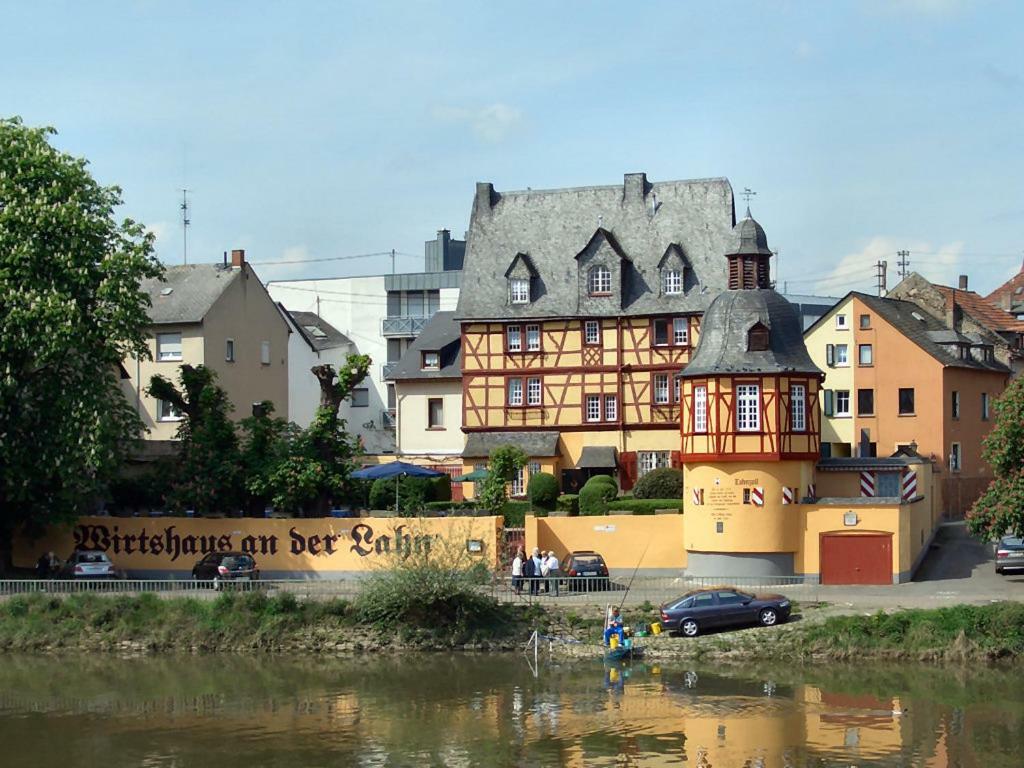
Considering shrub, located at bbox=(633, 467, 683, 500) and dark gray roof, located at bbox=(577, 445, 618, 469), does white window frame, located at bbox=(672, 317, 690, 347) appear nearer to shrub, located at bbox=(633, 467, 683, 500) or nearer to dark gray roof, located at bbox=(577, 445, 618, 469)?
dark gray roof, located at bbox=(577, 445, 618, 469)

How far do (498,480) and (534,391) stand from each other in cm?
1176

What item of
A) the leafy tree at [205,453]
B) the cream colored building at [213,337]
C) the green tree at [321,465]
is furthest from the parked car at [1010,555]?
the cream colored building at [213,337]

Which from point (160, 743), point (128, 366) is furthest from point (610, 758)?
point (128, 366)

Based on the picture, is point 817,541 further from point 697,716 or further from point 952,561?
point 697,716

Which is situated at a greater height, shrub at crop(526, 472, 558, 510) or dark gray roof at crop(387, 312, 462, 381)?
dark gray roof at crop(387, 312, 462, 381)

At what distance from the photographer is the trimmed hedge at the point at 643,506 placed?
57.9m

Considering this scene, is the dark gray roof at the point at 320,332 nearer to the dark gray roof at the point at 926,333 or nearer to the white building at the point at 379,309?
the white building at the point at 379,309

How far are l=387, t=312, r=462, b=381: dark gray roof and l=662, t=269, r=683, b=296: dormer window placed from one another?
12.8 meters

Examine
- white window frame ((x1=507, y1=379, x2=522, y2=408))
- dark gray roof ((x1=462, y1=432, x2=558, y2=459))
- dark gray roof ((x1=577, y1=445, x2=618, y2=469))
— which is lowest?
dark gray roof ((x1=577, y1=445, x2=618, y2=469))

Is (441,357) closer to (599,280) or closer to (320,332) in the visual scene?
(599,280)

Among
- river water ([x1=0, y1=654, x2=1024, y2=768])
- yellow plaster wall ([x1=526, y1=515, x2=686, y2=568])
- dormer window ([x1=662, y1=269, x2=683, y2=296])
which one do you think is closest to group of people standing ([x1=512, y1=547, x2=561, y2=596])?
yellow plaster wall ([x1=526, y1=515, x2=686, y2=568])

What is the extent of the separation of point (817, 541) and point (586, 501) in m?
11.6

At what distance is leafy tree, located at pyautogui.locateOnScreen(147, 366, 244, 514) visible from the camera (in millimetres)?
56562

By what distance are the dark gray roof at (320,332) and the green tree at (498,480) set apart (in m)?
33.5
